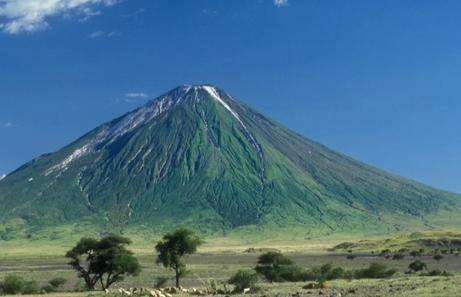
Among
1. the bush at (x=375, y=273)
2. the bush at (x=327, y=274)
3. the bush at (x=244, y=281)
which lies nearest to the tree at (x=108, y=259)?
the bush at (x=244, y=281)

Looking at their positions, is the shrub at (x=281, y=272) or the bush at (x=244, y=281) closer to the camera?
the bush at (x=244, y=281)

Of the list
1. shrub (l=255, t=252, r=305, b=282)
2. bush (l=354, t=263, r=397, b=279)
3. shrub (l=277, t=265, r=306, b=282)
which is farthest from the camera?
shrub (l=255, t=252, r=305, b=282)

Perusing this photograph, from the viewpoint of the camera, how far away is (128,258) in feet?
188

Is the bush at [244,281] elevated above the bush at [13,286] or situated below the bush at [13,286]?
below

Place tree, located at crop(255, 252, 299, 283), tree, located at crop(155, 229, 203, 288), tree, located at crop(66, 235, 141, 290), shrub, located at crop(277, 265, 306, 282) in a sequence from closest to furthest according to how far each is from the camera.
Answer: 1. tree, located at crop(66, 235, 141, 290)
2. tree, located at crop(155, 229, 203, 288)
3. shrub, located at crop(277, 265, 306, 282)
4. tree, located at crop(255, 252, 299, 283)

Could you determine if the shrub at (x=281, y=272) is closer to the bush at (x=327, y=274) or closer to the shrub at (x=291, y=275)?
the shrub at (x=291, y=275)

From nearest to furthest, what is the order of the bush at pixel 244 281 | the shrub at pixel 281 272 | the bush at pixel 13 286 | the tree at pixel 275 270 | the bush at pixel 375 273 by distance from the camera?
the bush at pixel 244 281 < the bush at pixel 13 286 < the bush at pixel 375 273 < the shrub at pixel 281 272 < the tree at pixel 275 270

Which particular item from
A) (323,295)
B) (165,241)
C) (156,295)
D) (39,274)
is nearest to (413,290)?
(323,295)

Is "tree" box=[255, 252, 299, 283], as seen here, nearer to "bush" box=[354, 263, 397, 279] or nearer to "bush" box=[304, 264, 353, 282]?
"bush" box=[304, 264, 353, 282]

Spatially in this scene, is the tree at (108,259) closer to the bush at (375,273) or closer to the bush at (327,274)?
the bush at (327,274)

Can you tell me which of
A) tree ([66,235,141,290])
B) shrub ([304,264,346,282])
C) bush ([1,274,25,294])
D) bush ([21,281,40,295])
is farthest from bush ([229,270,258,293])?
bush ([1,274,25,294])

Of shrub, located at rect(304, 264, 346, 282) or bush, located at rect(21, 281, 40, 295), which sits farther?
shrub, located at rect(304, 264, 346, 282)

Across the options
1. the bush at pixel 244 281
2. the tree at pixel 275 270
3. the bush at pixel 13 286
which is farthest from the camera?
the tree at pixel 275 270

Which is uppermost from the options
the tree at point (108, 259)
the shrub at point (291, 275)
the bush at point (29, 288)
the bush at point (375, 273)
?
the tree at point (108, 259)
